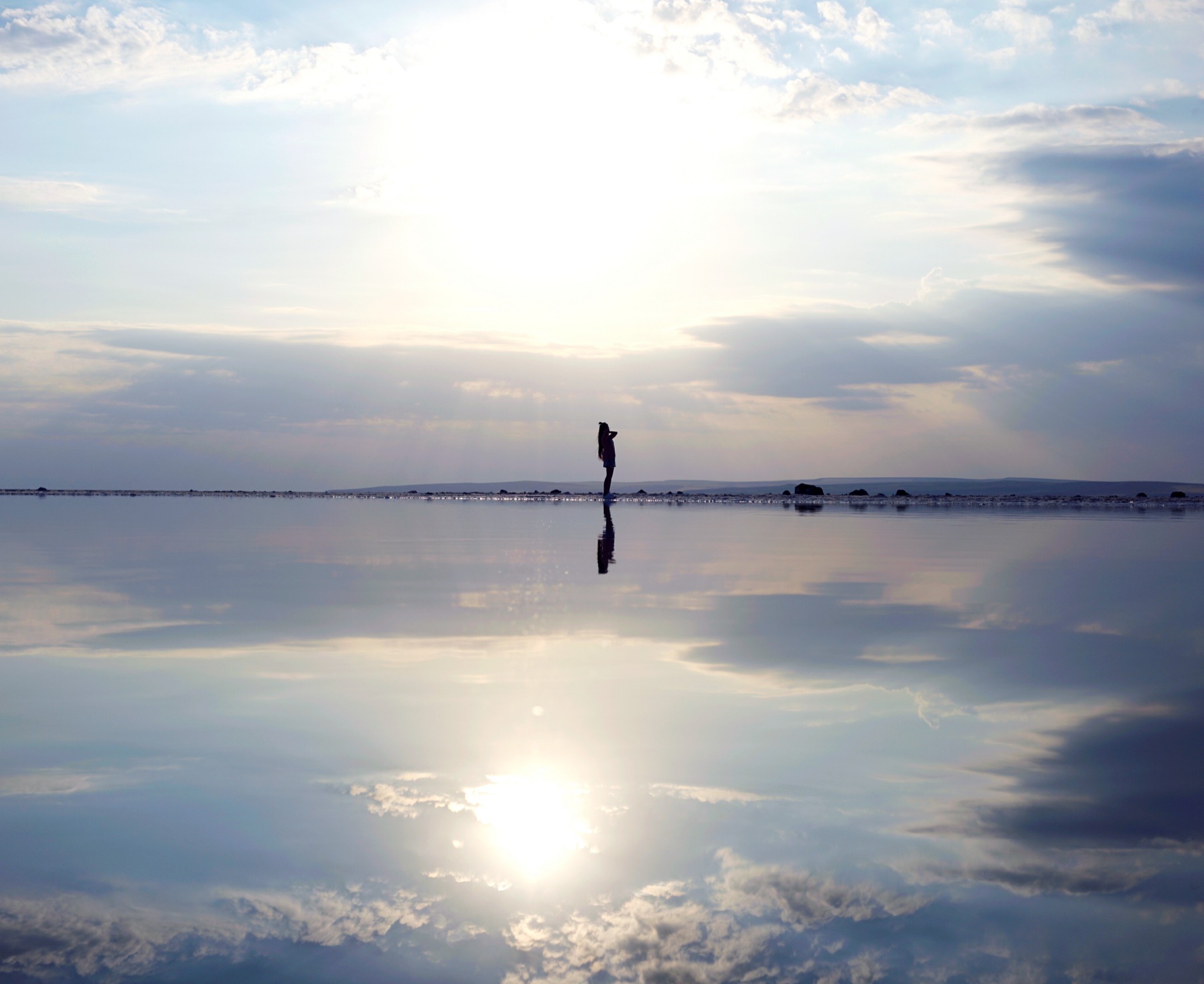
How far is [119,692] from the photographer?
6078 millimetres

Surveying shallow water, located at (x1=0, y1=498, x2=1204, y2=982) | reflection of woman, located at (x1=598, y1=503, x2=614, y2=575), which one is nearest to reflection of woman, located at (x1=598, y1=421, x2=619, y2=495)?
reflection of woman, located at (x1=598, y1=503, x2=614, y2=575)

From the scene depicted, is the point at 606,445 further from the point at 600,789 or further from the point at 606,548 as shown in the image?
the point at 600,789

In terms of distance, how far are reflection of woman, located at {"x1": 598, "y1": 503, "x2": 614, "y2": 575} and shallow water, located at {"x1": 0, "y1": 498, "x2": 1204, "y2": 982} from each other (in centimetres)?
367

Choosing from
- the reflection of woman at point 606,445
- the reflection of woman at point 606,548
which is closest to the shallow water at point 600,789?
the reflection of woman at point 606,548

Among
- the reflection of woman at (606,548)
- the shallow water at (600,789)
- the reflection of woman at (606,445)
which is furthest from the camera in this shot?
the reflection of woman at (606,445)

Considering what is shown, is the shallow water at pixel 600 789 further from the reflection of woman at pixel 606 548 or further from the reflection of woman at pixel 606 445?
the reflection of woman at pixel 606 445

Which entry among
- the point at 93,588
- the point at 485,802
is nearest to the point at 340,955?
the point at 485,802

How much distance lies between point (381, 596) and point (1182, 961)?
8.39 metres

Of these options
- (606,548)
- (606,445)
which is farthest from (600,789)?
(606,445)

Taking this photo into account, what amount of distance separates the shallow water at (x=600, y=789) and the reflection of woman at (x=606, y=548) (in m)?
3.67

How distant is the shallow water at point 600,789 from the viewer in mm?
Answer: 2979

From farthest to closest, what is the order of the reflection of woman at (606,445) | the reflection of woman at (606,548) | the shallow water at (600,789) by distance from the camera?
the reflection of woman at (606,445) → the reflection of woman at (606,548) → the shallow water at (600,789)

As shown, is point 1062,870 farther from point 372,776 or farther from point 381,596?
point 381,596

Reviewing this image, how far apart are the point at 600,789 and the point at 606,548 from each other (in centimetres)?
1298
